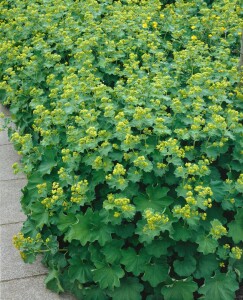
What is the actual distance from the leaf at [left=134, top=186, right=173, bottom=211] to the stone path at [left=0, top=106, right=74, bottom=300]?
0.77 meters

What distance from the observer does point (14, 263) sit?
12.3 feet

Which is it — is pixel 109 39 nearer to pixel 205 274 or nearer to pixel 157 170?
pixel 157 170

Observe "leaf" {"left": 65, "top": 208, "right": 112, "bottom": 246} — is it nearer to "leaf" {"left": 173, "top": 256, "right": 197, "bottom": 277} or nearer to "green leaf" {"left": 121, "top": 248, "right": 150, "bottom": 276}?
"green leaf" {"left": 121, "top": 248, "right": 150, "bottom": 276}

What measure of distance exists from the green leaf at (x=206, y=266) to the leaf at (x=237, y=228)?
0.56ft

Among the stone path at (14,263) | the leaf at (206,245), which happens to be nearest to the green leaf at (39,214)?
the stone path at (14,263)

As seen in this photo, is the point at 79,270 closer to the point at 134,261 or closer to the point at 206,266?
the point at 134,261

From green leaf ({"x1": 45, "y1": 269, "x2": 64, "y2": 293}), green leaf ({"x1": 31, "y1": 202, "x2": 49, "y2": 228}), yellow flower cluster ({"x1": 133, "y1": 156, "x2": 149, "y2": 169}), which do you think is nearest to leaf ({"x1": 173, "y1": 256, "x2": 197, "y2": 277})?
yellow flower cluster ({"x1": 133, "y1": 156, "x2": 149, "y2": 169})

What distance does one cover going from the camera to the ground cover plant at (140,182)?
10.8 ft

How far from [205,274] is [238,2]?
3.66 metres

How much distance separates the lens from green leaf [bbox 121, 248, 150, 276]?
10.7ft

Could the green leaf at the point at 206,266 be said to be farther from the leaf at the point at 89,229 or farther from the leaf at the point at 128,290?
the leaf at the point at 89,229

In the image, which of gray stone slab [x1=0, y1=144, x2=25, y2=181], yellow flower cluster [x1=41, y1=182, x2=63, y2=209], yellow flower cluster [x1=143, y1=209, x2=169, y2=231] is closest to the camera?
yellow flower cluster [x1=143, y1=209, x2=169, y2=231]

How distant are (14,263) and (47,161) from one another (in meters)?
0.73

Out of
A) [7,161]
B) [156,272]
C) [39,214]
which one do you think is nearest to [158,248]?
[156,272]
